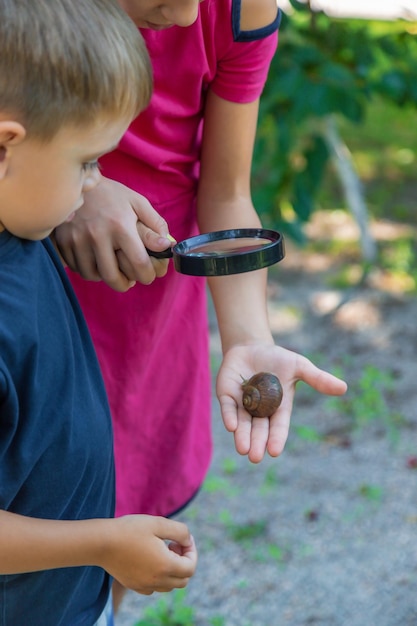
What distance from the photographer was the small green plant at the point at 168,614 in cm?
261

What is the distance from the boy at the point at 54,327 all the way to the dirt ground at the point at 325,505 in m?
1.42

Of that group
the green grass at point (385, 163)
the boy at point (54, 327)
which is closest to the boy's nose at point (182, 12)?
the boy at point (54, 327)

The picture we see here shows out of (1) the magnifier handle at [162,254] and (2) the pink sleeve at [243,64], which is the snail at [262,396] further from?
(2) the pink sleeve at [243,64]

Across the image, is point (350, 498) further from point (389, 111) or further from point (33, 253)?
point (389, 111)

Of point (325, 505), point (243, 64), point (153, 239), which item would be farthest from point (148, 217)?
point (325, 505)

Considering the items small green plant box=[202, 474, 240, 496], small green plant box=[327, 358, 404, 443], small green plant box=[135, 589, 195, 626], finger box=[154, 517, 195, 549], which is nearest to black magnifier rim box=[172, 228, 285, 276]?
finger box=[154, 517, 195, 549]

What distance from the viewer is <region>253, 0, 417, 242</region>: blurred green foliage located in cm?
346

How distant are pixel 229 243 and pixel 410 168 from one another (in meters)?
4.74

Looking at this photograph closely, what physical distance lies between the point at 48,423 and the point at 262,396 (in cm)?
43

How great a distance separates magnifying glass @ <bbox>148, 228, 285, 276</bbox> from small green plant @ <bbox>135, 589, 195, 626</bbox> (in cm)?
151

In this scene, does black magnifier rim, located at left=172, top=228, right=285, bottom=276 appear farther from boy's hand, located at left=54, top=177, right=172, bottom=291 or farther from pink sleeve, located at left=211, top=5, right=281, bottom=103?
pink sleeve, located at left=211, top=5, right=281, bottom=103

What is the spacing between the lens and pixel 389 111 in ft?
23.6

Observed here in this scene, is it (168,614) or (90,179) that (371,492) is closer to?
(168,614)

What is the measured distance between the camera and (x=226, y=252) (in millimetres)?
1397
